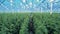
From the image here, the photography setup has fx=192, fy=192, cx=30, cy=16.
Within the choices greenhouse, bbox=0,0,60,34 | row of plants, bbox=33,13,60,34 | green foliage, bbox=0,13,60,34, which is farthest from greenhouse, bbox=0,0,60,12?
row of plants, bbox=33,13,60,34

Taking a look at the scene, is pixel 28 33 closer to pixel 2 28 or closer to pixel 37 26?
pixel 37 26

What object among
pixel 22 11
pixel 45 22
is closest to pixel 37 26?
pixel 45 22

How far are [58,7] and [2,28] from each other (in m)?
2.35

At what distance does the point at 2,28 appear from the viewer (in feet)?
15.1

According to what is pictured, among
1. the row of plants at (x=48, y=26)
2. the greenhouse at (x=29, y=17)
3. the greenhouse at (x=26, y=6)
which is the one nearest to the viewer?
the row of plants at (x=48, y=26)

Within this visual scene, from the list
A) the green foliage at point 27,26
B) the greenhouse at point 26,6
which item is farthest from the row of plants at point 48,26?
the greenhouse at point 26,6

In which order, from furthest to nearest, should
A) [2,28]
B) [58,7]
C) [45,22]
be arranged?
1. [58,7]
2. [45,22]
3. [2,28]

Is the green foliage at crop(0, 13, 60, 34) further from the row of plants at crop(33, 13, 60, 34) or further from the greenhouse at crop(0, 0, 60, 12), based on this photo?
the greenhouse at crop(0, 0, 60, 12)

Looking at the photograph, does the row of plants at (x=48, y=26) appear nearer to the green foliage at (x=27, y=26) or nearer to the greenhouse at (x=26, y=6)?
the green foliage at (x=27, y=26)

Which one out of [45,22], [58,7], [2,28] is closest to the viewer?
[2,28]

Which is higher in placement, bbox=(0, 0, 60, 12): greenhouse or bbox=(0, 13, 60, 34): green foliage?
bbox=(0, 0, 60, 12): greenhouse

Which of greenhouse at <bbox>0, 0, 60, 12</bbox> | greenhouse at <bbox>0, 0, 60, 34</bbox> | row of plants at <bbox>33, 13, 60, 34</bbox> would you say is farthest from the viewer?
greenhouse at <bbox>0, 0, 60, 12</bbox>

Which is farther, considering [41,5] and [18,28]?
[41,5]

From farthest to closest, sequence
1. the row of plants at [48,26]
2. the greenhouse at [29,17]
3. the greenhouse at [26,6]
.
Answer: the greenhouse at [26,6]
the greenhouse at [29,17]
the row of plants at [48,26]
